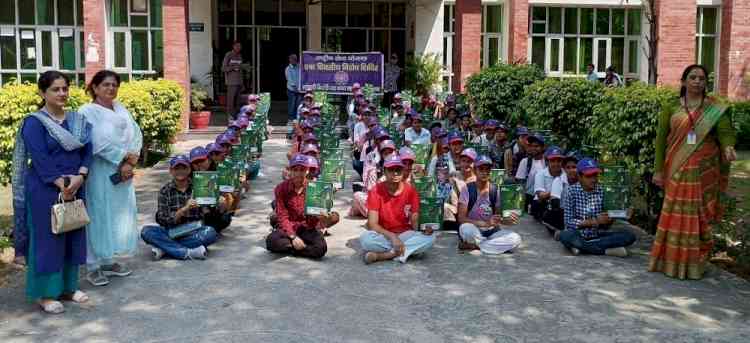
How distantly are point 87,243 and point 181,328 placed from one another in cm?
133

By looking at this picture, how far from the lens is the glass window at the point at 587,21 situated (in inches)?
950

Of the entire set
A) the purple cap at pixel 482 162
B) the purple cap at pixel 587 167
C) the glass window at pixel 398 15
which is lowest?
the purple cap at pixel 587 167

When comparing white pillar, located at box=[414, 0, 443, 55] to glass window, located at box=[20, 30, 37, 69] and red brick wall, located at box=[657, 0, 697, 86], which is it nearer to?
red brick wall, located at box=[657, 0, 697, 86]

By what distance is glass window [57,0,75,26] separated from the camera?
2084cm

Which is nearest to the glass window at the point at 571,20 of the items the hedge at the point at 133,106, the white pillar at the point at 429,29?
the white pillar at the point at 429,29

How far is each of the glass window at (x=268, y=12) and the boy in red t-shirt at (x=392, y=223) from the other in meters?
16.9

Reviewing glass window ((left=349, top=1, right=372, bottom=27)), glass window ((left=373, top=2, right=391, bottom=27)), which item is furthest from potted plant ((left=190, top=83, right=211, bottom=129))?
glass window ((left=373, top=2, right=391, bottom=27))

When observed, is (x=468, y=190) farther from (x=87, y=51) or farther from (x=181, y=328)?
(x=87, y=51)

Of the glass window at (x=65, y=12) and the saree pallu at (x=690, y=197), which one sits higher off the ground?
the glass window at (x=65, y=12)

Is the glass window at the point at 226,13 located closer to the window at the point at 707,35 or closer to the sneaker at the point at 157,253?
the window at the point at 707,35

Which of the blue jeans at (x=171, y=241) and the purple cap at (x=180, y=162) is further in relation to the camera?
the blue jeans at (x=171, y=241)

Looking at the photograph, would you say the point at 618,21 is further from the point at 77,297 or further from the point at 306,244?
the point at 77,297

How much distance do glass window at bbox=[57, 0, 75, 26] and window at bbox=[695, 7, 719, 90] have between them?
55.4 ft

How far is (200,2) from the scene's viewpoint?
21.6 metres
